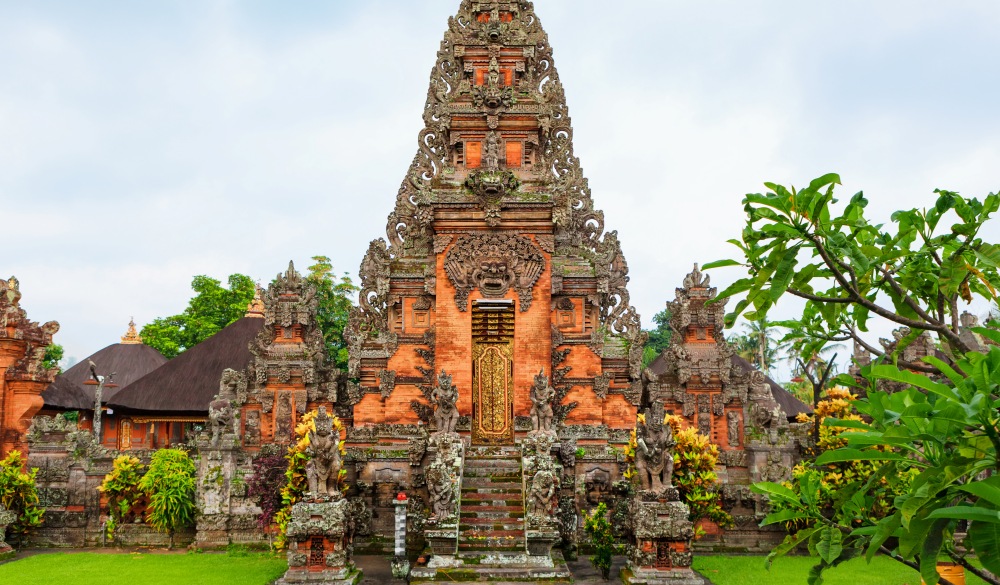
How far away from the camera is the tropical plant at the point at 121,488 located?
15.5 meters

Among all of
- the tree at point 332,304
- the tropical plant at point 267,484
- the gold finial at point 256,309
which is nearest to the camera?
the tropical plant at point 267,484

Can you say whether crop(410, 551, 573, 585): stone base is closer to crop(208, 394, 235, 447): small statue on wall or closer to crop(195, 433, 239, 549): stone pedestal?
crop(195, 433, 239, 549): stone pedestal

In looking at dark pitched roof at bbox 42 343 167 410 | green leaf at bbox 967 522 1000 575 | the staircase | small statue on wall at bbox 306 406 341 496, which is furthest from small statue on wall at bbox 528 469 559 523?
dark pitched roof at bbox 42 343 167 410

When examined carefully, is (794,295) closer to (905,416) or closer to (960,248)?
(960,248)

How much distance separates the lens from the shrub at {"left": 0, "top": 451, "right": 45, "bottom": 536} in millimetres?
14953

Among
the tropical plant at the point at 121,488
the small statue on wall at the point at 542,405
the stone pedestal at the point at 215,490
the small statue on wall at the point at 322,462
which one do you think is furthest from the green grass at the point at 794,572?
the tropical plant at the point at 121,488

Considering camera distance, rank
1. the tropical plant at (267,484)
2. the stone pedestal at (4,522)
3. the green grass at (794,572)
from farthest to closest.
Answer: the tropical plant at (267,484) < the stone pedestal at (4,522) < the green grass at (794,572)

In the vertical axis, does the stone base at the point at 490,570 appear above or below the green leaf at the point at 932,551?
below

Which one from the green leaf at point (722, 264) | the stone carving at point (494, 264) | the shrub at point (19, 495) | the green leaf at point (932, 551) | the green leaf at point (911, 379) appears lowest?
the shrub at point (19, 495)

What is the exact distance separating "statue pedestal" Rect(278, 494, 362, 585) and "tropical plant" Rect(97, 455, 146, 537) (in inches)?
215

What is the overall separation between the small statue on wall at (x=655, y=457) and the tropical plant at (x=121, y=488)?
406 inches

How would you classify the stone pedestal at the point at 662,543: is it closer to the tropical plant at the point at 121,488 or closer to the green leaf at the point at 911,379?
the green leaf at the point at 911,379

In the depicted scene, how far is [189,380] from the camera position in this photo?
2419cm

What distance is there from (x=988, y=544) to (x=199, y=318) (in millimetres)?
36190
